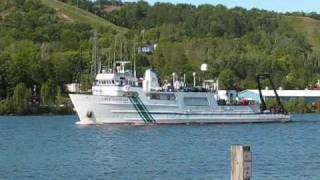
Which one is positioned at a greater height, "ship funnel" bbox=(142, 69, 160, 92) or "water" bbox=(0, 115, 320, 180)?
"ship funnel" bbox=(142, 69, 160, 92)

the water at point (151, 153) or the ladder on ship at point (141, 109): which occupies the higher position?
the ladder on ship at point (141, 109)

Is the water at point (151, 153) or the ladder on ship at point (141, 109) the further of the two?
the ladder on ship at point (141, 109)

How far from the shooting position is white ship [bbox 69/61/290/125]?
4387 inches

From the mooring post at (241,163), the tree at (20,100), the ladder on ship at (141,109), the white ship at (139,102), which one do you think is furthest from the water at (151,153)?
the tree at (20,100)

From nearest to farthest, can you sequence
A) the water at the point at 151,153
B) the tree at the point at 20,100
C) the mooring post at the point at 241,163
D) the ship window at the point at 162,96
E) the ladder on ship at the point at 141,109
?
the mooring post at the point at 241,163, the water at the point at 151,153, the ladder on ship at the point at 141,109, the ship window at the point at 162,96, the tree at the point at 20,100

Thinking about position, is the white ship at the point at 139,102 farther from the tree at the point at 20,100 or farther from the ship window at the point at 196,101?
the tree at the point at 20,100

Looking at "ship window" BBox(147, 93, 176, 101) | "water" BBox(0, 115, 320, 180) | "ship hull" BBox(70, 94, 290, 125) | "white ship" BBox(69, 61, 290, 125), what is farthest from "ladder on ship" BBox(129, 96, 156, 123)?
"water" BBox(0, 115, 320, 180)

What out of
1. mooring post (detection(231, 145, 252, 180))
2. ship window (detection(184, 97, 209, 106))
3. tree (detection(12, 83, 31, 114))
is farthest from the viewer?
tree (detection(12, 83, 31, 114))

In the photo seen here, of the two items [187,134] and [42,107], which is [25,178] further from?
[42,107]

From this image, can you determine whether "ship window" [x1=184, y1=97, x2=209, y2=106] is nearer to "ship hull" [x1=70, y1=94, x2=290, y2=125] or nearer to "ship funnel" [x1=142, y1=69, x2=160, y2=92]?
"ship hull" [x1=70, y1=94, x2=290, y2=125]

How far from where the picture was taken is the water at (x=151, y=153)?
175 ft

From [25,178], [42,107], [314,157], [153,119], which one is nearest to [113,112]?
[153,119]

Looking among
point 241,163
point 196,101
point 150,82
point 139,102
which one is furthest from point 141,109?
point 241,163

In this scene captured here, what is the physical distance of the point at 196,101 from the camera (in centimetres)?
11894
